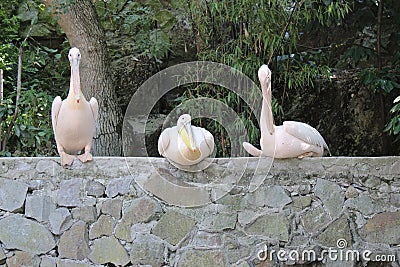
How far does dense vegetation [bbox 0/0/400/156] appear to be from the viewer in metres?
4.57

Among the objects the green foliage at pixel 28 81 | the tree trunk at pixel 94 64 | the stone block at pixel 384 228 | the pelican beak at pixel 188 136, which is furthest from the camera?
the green foliage at pixel 28 81

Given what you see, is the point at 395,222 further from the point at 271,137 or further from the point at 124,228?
the point at 124,228

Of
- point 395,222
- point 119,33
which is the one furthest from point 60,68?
point 395,222

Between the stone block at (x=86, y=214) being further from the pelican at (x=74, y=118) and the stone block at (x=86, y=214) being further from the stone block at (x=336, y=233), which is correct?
the stone block at (x=336, y=233)

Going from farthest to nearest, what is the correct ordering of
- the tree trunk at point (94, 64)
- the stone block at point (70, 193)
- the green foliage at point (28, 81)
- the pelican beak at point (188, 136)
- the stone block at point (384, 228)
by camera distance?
the green foliage at point (28, 81)
the tree trunk at point (94, 64)
the stone block at point (70, 193)
the stone block at point (384, 228)
the pelican beak at point (188, 136)

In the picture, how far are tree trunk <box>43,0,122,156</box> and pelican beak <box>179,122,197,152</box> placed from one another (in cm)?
152

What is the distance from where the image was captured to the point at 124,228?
3.77 m

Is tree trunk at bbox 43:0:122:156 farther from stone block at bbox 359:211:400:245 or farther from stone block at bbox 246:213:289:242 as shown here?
stone block at bbox 359:211:400:245

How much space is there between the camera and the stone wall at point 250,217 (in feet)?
12.2

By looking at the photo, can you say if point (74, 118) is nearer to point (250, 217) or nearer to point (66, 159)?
point (66, 159)

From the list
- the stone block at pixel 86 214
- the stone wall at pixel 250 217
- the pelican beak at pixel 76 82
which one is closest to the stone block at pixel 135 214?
the stone wall at pixel 250 217

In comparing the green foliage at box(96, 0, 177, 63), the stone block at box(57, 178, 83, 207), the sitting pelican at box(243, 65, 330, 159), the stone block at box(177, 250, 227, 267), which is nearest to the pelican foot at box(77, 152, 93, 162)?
the stone block at box(57, 178, 83, 207)

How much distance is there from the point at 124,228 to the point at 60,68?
10.4 ft

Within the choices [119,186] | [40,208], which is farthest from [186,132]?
[40,208]
